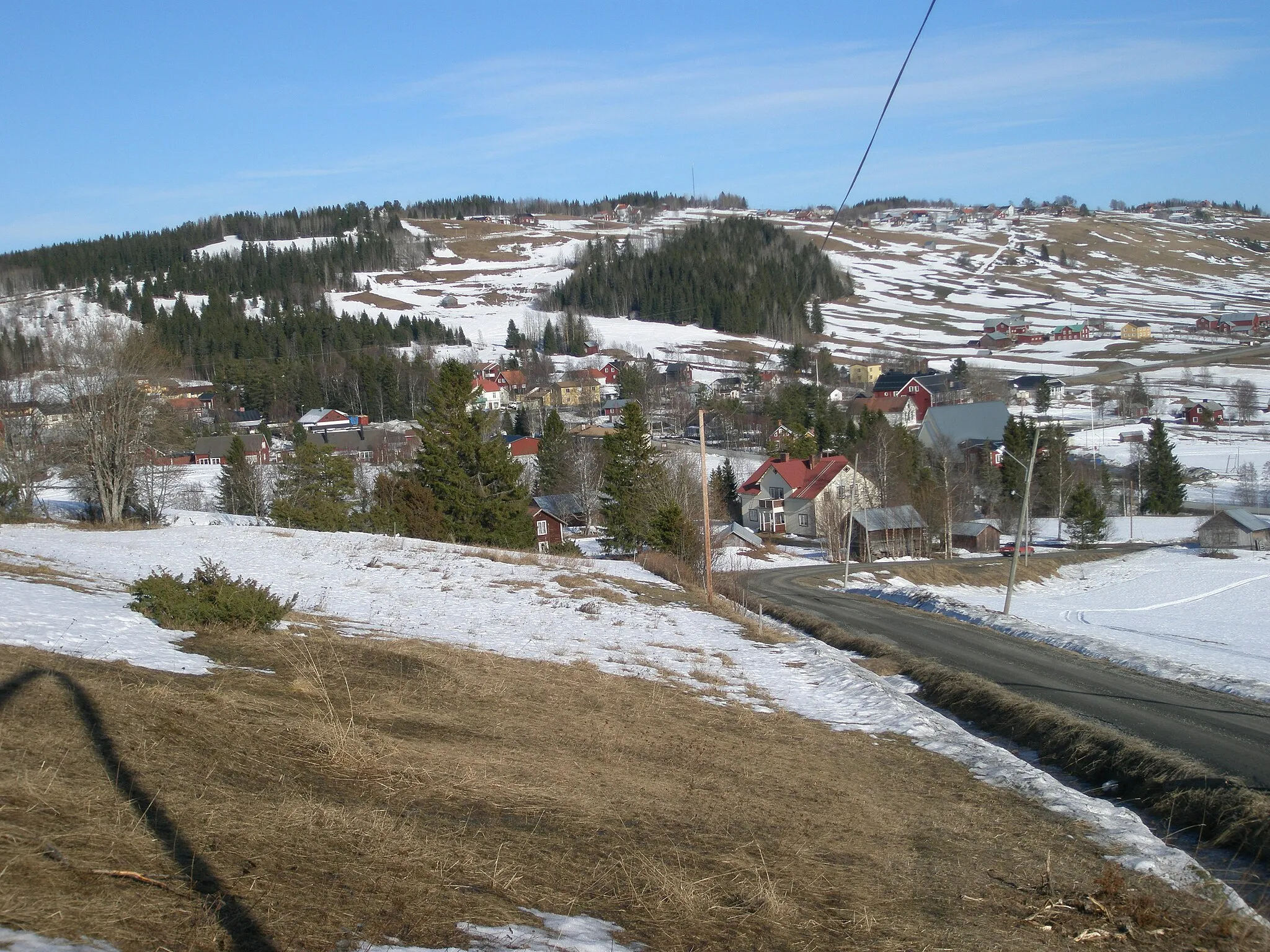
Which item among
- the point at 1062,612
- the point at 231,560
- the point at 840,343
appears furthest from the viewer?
the point at 840,343

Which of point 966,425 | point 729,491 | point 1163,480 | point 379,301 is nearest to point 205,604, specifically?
point 729,491

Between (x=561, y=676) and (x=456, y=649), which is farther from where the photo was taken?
(x=456, y=649)

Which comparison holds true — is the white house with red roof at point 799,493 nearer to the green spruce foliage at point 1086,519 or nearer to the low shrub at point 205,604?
the green spruce foliage at point 1086,519

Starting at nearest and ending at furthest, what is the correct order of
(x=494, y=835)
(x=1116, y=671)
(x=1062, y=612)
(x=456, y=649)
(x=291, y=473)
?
(x=494, y=835) → (x=456, y=649) → (x=1116, y=671) → (x=1062, y=612) → (x=291, y=473)

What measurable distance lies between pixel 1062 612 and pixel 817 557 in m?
23.5

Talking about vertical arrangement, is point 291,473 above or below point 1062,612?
above

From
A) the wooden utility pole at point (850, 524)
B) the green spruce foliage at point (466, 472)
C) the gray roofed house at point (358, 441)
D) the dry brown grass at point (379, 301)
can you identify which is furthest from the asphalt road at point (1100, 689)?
the dry brown grass at point (379, 301)

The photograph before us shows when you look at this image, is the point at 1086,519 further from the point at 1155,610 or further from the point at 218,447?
the point at 218,447

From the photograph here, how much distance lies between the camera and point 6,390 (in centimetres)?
4744

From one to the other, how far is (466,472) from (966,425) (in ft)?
210

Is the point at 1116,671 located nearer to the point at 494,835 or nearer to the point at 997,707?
A: the point at 997,707

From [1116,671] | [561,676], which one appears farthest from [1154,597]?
[561,676]

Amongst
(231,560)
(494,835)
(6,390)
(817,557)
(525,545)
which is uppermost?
(6,390)

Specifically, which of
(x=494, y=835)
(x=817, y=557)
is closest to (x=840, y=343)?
(x=817, y=557)
